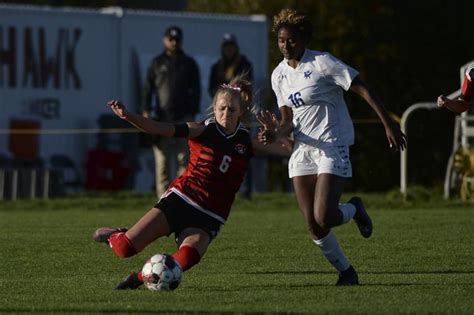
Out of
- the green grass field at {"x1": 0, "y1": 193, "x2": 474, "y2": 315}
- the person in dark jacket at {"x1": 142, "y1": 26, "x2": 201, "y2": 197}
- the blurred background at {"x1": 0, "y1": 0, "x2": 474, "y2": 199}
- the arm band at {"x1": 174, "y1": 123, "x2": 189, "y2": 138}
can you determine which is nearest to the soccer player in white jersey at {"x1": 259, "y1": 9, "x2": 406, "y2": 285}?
the green grass field at {"x1": 0, "y1": 193, "x2": 474, "y2": 315}

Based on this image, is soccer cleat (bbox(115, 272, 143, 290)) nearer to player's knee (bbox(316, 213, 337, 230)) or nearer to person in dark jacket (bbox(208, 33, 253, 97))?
player's knee (bbox(316, 213, 337, 230))

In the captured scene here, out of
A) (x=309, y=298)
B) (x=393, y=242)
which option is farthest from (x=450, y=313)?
(x=393, y=242)

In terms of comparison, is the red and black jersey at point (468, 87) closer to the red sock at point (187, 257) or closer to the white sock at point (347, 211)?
the white sock at point (347, 211)

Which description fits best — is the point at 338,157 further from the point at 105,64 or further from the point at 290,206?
the point at 105,64

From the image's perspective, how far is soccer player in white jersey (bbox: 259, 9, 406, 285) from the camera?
1021cm

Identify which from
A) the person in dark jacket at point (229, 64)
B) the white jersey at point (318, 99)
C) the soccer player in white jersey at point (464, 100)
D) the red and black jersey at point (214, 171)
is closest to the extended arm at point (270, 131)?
the white jersey at point (318, 99)

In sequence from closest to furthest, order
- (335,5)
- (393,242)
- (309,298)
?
1. (309,298)
2. (393,242)
3. (335,5)

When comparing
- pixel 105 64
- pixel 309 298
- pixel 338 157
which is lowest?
pixel 309 298

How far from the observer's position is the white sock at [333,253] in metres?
10.3

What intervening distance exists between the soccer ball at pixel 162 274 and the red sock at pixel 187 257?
0.21 m

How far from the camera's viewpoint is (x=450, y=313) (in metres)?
8.49

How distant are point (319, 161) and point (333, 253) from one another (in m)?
0.65

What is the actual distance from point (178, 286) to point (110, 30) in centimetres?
1549

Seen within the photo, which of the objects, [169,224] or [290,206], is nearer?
[169,224]
